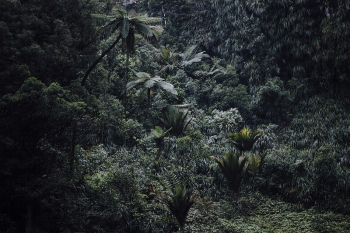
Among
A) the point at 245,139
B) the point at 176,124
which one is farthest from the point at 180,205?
the point at 176,124

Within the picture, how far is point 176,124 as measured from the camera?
1295cm

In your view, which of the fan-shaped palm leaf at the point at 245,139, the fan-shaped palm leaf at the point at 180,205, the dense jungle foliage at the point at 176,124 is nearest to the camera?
the dense jungle foliage at the point at 176,124

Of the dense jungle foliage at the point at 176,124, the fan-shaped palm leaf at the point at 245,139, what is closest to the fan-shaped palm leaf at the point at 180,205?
the dense jungle foliage at the point at 176,124

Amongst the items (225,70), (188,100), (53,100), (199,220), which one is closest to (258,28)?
(225,70)

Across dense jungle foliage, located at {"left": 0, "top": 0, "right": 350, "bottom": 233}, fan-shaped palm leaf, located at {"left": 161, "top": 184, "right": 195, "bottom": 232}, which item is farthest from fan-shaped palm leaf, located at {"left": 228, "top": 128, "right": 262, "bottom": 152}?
fan-shaped palm leaf, located at {"left": 161, "top": 184, "right": 195, "bottom": 232}

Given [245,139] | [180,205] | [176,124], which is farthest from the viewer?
[176,124]

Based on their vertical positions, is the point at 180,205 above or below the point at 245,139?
below

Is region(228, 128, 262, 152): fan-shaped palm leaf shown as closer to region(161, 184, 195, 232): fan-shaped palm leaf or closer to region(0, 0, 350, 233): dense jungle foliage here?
region(0, 0, 350, 233): dense jungle foliage

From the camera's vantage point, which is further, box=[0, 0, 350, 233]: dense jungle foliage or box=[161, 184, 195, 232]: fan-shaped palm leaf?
box=[161, 184, 195, 232]: fan-shaped palm leaf

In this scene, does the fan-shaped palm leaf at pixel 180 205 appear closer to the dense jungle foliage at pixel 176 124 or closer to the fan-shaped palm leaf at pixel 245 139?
the dense jungle foliage at pixel 176 124

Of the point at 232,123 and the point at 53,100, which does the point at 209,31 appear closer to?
the point at 232,123

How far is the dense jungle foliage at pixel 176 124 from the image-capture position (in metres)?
6.16

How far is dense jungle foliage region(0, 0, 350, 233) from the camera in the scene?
6.16 metres

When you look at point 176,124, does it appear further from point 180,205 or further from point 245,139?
point 180,205
